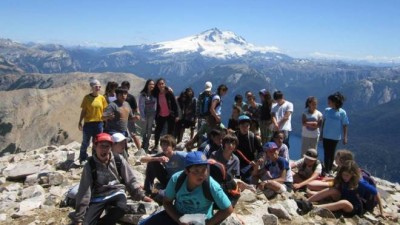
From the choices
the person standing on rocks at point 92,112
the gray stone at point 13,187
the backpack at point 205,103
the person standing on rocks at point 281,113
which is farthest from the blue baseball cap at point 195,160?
the backpack at point 205,103

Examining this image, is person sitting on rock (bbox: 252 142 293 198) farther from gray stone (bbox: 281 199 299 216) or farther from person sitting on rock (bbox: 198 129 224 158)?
person sitting on rock (bbox: 198 129 224 158)

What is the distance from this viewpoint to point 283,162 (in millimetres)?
11133

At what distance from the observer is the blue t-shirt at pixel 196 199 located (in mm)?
6277

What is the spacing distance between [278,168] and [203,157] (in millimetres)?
5637

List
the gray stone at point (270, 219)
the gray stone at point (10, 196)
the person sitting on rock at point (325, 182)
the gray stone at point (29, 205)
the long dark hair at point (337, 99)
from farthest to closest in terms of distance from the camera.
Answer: the long dark hair at point (337, 99)
the person sitting on rock at point (325, 182)
the gray stone at point (10, 196)
the gray stone at point (29, 205)
the gray stone at point (270, 219)

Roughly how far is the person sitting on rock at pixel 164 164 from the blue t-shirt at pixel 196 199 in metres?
2.94

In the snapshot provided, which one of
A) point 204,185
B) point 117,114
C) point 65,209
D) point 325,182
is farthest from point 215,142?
point 204,185

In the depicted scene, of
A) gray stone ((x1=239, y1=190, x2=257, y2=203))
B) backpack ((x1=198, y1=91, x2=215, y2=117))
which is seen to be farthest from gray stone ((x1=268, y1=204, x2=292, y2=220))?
backpack ((x1=198, y1=91, x2=215, y2=117))

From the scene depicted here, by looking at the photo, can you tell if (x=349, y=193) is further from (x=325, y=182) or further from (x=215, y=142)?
(x=215, y=142)

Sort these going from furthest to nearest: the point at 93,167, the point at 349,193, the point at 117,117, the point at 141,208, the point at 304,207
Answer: the point at 117,117
the point at 349,193
the point at 304,207
the point at 141,208
the point at 93,167

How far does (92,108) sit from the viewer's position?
496 inches

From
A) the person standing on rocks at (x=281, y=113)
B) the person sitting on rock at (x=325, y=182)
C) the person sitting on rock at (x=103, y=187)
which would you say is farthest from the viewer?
the person standing on rocks at (x=281, y=113)

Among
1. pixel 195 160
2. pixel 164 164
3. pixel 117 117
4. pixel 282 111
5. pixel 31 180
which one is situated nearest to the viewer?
pixel 195 160

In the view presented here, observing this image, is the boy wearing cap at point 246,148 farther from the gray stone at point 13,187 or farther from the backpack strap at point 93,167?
the gray stone at point 13,187
